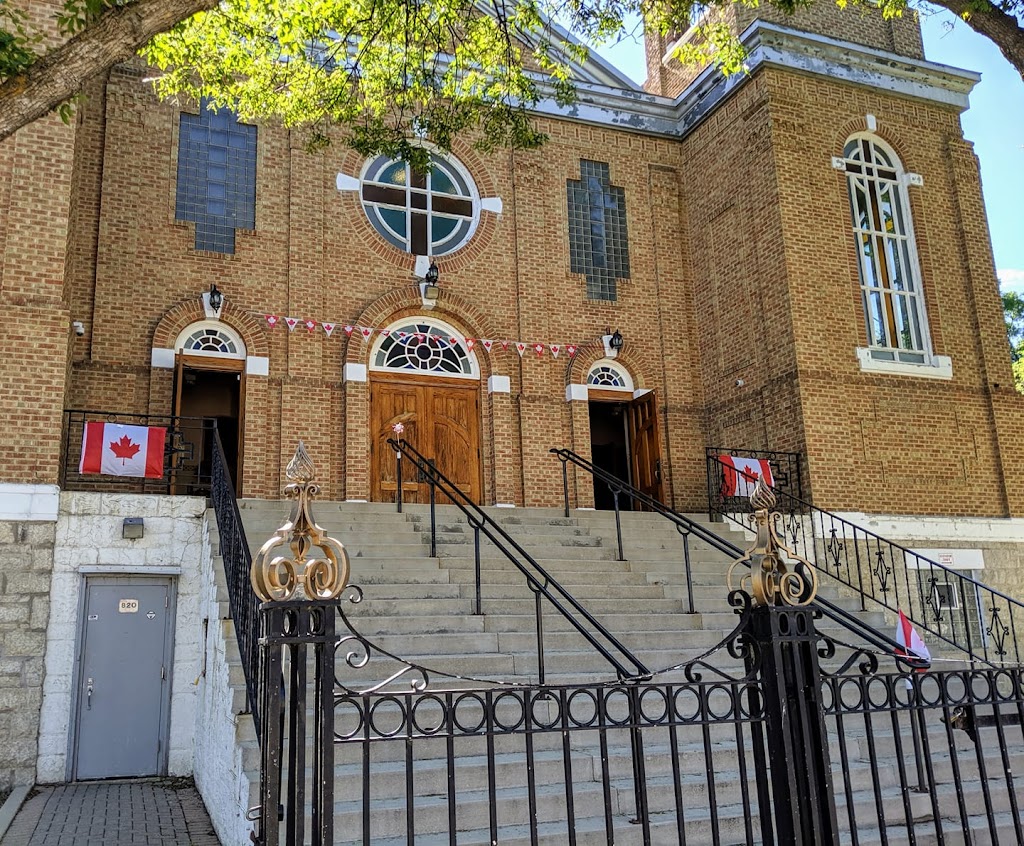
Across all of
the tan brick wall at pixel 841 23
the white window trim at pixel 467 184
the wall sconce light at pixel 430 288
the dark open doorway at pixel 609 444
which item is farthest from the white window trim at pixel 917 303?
the wall sconce light at pixel 430 288

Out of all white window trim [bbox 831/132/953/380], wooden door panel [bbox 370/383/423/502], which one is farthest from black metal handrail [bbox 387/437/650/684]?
white window trim [bbox 831/132/953/380]

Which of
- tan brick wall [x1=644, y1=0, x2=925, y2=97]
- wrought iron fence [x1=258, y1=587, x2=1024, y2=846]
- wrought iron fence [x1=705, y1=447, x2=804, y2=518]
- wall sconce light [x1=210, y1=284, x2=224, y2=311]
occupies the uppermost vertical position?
tan brick wall [x1=644, y1=0, x2=925, y2=97]

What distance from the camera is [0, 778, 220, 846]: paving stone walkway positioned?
21.3ft

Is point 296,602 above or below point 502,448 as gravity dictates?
Result: below

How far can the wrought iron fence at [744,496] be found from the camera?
12531 mm

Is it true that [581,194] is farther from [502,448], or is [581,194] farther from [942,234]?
[942,234]

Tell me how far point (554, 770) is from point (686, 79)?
43.6 feet

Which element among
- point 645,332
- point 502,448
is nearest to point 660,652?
point 502,448

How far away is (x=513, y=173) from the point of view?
1474 centimetres

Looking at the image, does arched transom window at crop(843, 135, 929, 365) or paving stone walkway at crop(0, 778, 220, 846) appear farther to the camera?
arched transom window at crop(843, 135, 929, 365)

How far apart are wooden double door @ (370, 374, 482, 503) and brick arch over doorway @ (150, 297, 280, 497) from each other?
153cm

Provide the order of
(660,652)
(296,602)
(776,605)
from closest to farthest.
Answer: (296,602) < (776,605) < (660,652)

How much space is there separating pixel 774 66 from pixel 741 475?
607 centimetres

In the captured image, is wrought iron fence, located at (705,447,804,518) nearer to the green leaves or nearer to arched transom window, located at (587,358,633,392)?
arched transom window, located at (587,358,633,392)
